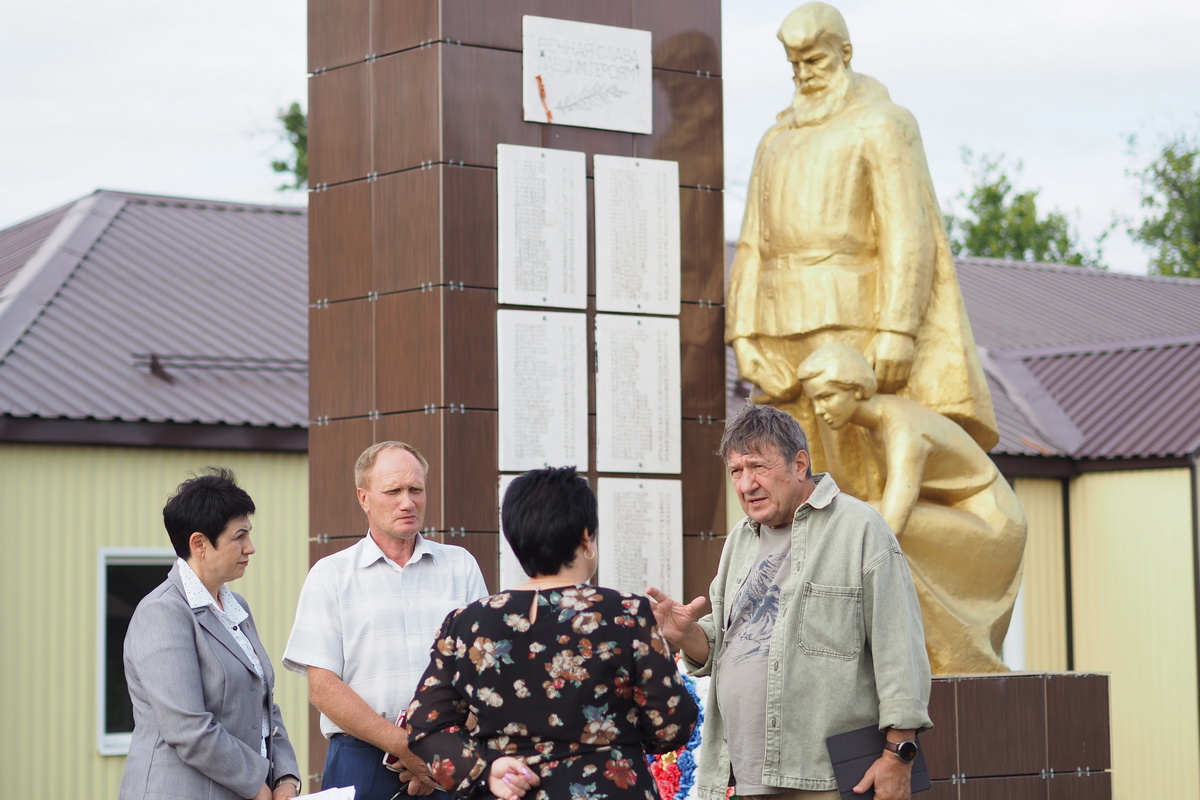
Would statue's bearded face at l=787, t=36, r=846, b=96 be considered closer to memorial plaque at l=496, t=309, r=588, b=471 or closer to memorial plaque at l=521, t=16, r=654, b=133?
memorial plaque at l=521, t=16, r=654, b=133

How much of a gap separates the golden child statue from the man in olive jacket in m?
2.73

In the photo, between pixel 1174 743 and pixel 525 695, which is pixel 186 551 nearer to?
pixel 525 695

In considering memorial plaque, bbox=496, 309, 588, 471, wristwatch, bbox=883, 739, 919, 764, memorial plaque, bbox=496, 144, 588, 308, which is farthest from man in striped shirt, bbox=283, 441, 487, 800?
memorial plaque, bbox=496, 144, 588, 308

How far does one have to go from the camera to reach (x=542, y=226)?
6.96m

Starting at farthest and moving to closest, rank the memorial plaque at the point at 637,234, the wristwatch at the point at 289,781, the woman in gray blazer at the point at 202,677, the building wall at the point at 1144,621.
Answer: the building wall at the point at 1144,621 < the memorial plaque at the point at 637,234 < the wristwatch at the point at 289,781 < the woman in gray blazer at the point at 202,677

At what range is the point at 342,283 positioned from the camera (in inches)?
275

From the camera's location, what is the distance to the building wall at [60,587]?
11.4m

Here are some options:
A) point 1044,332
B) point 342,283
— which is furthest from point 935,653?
point 1044,332

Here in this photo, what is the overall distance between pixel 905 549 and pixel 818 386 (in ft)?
2.38

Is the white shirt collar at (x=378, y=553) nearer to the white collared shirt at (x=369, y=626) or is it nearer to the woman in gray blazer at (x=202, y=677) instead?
the white collared shirt at (x=369, y=626)

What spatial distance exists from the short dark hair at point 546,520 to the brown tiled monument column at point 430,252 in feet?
10.3

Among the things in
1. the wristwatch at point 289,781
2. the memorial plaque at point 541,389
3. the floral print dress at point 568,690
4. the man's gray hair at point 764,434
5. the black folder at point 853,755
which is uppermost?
the memorial plaque at point 541,389

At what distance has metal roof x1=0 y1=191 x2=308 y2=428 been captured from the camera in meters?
11.9

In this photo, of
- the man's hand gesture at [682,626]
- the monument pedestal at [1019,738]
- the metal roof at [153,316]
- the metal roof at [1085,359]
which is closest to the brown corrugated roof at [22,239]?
the metal roof at [153,316]
